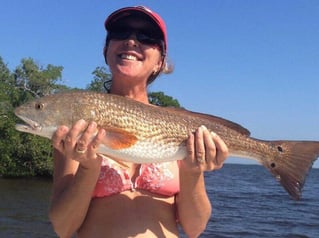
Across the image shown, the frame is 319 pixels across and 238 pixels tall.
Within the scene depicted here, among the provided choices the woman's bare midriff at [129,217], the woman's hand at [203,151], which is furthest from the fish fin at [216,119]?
the woman's bare midriff at [129,217]

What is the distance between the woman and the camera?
3.54 metres

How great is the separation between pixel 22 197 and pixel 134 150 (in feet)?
79.6

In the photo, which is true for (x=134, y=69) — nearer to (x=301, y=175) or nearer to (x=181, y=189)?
(x=181, y=189)

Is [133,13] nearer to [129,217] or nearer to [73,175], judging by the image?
[73,175]

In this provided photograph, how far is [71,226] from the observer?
12.2 feet

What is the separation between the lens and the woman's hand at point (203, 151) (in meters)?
3.63

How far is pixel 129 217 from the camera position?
147 inches

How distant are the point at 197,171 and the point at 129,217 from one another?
26.0 inches

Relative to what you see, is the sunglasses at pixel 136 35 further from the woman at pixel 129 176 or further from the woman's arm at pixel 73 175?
the woman's arm at pixel 73 175

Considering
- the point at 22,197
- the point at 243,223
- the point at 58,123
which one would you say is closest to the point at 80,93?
the point at 58,123

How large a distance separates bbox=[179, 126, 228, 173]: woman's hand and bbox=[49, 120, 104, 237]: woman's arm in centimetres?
71

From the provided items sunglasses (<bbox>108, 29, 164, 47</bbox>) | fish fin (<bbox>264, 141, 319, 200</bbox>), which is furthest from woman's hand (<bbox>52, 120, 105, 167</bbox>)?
fish fin (<bbox>264, 141, 319, 200</bbox>)

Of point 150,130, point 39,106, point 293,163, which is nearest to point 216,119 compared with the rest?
point 150,130

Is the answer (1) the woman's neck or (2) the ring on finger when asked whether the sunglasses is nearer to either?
(1) the woman's neck
